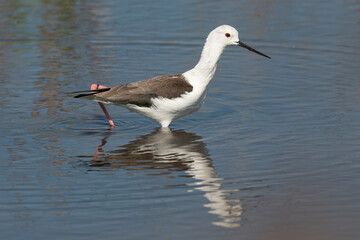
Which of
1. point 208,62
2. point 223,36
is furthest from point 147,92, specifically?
point 223,36

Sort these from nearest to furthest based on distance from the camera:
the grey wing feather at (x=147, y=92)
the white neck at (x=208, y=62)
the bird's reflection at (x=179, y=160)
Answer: the bird's reflection at (x=179, y=160) < the grey wing feather at (x=147, y=92) < the white neck at (x=208, y=62)

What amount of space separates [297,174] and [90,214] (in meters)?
2.34

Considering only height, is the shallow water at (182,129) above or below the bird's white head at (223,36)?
below

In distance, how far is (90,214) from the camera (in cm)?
660

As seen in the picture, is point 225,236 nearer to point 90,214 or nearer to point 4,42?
point 90,214

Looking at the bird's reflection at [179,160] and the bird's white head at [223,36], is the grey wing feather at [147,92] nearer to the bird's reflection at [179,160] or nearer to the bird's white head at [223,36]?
the bird's reflection at [179,160]

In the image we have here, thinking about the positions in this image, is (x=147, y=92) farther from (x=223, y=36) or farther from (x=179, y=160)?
(x=179, y=160)

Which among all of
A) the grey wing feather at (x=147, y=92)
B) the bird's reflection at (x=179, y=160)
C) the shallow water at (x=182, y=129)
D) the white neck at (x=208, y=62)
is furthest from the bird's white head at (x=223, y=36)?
the bird's reflection at (x=179, y=160)

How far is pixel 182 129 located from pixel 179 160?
1448 mm

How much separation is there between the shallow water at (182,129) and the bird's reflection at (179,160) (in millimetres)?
24

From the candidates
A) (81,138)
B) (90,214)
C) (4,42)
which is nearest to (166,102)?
(81,138)

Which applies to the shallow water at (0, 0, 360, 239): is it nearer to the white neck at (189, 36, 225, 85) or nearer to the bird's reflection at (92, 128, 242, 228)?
the bird's reflection at (92, 128, 242, 228)

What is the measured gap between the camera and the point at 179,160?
8.39 metres

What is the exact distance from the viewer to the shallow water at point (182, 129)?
654 centimetres
